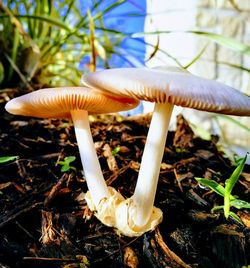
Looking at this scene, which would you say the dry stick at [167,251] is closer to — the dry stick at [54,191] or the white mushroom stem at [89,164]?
the white mushroom stem at [89,164]

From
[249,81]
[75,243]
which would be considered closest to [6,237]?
[75,243]

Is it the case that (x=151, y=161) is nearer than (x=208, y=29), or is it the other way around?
(x=151, y=161)

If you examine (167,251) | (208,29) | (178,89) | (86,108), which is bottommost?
(167,251)

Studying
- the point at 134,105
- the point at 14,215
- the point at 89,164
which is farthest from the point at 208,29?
the point at 14,215

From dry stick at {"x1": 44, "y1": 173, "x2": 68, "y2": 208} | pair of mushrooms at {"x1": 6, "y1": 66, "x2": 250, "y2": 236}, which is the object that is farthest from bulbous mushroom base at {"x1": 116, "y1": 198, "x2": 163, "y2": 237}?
dry stick at {"x1": 44, "y1": 173, "x2": 68, "y2": 208}

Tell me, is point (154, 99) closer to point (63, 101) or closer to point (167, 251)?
point (63, 101)

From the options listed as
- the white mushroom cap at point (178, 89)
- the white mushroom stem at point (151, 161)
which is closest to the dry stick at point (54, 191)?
the white mushroom stem at point (151, 161)

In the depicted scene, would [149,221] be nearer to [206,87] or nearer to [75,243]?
[75,243]

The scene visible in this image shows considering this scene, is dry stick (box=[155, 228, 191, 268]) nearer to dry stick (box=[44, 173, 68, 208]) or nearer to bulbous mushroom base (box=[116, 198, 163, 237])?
bulbous mushroom base (box=[116, 198, 163, 237])

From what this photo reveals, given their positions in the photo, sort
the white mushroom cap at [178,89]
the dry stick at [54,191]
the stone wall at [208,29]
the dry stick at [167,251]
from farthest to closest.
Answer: the stone wall at [208,29] < the dry stick at [54,191] < the dry stick at [167,251] < the white mushroom cap at [178,89]
